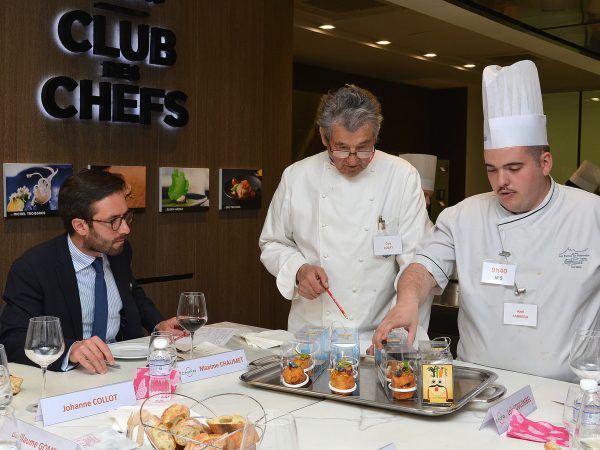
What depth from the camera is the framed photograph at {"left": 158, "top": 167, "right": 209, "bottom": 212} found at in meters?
4.12

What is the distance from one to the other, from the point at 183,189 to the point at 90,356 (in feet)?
7.80

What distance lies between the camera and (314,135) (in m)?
8.33

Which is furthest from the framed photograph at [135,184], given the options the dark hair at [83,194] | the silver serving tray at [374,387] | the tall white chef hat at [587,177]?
the tall white chef hat at [587,177]

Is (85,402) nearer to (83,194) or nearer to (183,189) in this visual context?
(83,194)

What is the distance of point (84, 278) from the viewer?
7.99 ft

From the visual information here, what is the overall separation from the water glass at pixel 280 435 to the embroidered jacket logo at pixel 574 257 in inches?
49.4

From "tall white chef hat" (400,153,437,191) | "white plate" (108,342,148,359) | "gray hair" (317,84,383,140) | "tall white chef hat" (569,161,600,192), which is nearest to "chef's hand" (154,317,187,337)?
"white plate" (108,342,148,359)

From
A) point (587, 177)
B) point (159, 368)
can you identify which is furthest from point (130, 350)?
point (587, 177)

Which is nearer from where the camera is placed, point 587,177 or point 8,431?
point 8,431

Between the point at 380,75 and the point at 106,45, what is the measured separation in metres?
5.77

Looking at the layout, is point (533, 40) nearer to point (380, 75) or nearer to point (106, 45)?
point (380, 75)

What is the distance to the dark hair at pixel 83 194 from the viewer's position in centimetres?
244

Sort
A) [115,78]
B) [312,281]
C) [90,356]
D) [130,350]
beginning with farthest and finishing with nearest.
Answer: [115,78] < [312,281] < [130,350] < [90,356]

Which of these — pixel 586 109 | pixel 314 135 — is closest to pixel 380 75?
pixel 314 135
